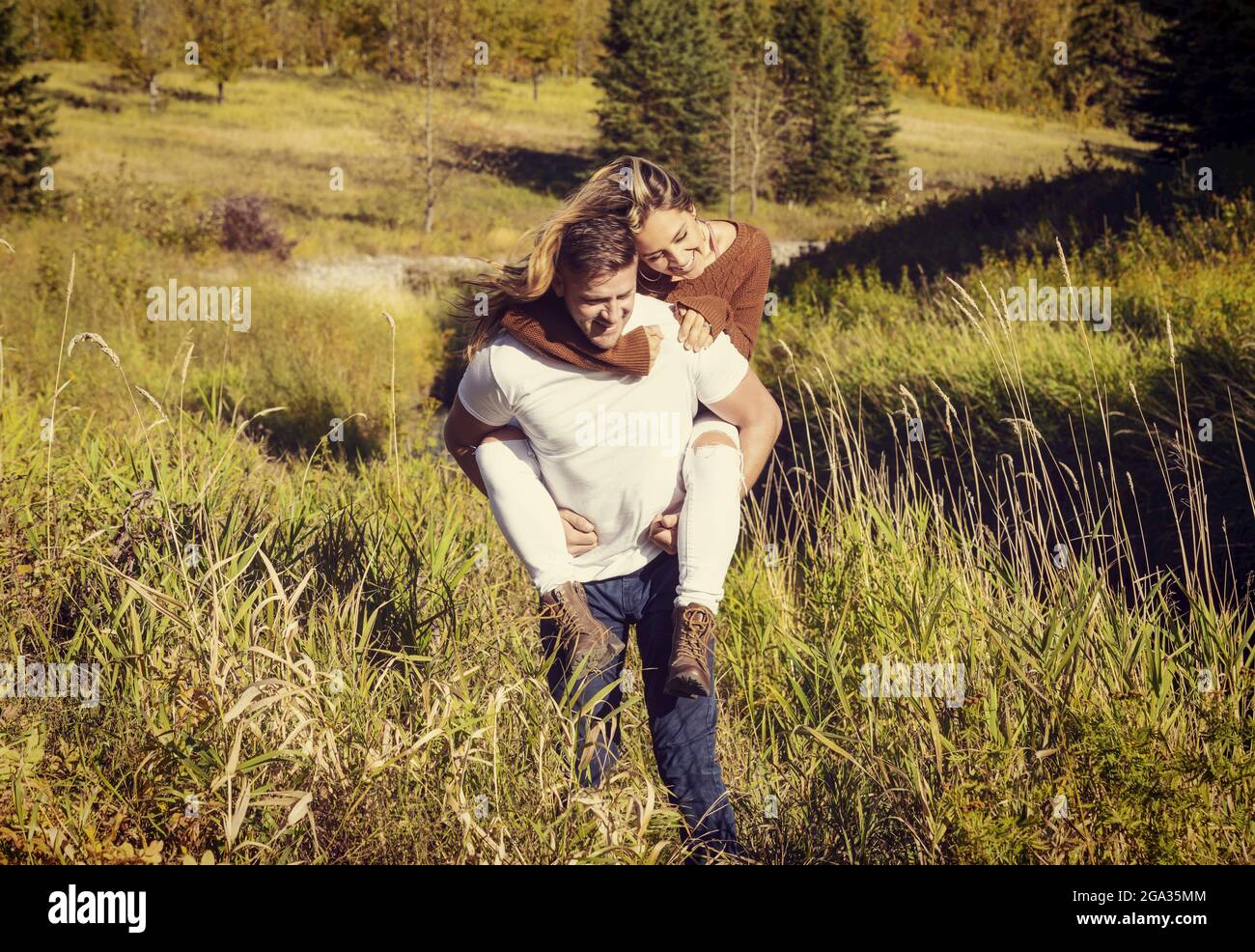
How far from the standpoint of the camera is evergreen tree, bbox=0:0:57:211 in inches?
851

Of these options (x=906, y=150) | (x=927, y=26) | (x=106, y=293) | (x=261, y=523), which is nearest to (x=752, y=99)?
(x=927, y=26)

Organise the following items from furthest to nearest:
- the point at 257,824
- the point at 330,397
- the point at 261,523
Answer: the point at 330,397
the point at 261,523
the point at 257,824

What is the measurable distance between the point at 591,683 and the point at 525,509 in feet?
1.54

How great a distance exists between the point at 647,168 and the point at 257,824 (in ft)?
6.14

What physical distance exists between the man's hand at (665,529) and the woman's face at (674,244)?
0.65 meters

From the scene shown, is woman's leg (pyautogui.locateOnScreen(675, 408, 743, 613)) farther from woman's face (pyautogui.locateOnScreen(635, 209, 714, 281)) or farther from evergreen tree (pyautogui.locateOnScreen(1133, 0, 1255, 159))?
evergreen tree (pyautogui.locateOnScreen(1133, 0, 1255, 159))

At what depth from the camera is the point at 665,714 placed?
2.63 meters

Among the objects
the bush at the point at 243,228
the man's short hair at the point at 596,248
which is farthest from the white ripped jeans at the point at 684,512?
the bush at the point at 243,228

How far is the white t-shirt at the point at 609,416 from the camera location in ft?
8.09

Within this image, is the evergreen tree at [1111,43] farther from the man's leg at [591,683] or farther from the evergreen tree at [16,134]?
the evergreen tree at [16,134]

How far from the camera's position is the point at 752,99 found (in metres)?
25.9

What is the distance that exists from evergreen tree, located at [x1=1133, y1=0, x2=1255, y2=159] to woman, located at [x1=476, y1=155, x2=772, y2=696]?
11.3 meters

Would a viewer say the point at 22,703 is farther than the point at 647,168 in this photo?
Yes
